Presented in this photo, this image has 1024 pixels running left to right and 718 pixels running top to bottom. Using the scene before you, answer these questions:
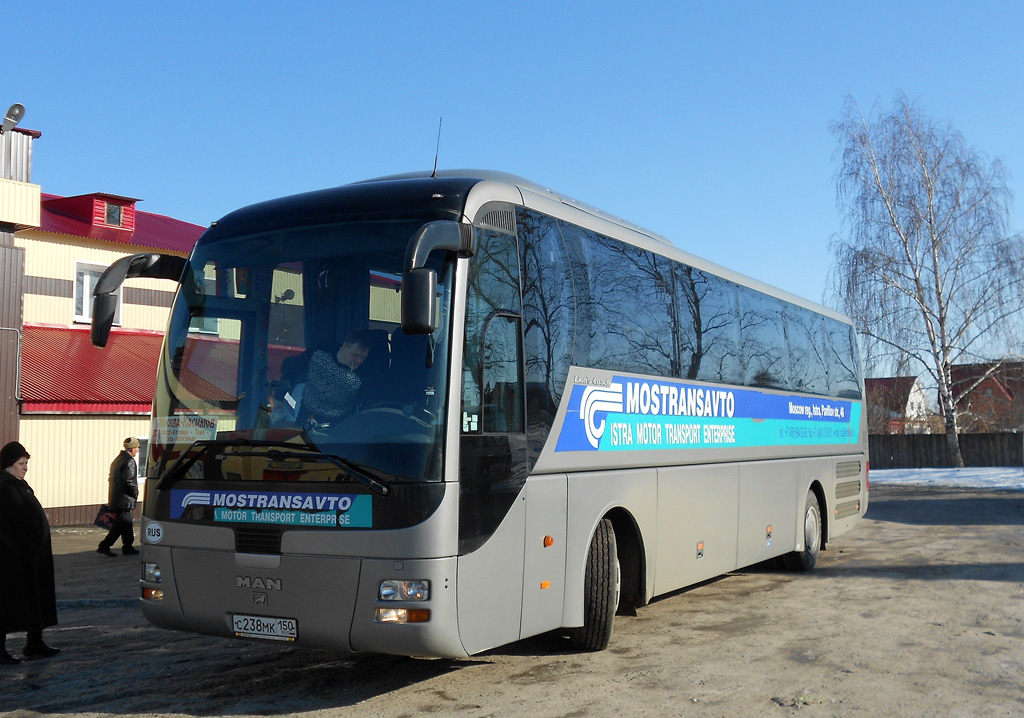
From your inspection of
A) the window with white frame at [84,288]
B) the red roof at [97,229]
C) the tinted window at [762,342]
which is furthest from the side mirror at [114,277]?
the window with white frame at [84,288]

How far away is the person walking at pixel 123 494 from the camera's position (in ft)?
53.1

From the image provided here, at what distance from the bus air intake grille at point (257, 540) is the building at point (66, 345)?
1711 cm

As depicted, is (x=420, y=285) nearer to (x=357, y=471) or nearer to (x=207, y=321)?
(x=357, y=471)

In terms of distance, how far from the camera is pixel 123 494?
16.2 meters

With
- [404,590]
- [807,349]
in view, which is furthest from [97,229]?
[404,590]

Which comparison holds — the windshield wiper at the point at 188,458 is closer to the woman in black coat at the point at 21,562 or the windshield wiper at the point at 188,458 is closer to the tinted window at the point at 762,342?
the woman in black coat at the point at 21,562

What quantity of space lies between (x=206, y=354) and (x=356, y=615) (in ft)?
6.91

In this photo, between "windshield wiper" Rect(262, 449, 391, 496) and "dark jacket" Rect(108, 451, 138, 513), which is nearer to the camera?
"windshield wiper" Rect(262, 449, 391, 496)

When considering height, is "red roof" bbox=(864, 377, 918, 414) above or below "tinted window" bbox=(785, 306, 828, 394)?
above

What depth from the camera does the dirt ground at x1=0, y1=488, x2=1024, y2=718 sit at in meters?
6.44

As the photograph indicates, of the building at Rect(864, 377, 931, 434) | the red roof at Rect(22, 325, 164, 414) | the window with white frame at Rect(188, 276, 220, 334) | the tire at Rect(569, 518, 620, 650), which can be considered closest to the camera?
the window with white frame at Rect(188, 276, 220, 334)

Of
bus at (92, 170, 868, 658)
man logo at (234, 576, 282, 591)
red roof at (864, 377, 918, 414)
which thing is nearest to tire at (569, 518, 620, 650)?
bus at (92, 170, 868, 658)

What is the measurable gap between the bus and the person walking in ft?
32.1

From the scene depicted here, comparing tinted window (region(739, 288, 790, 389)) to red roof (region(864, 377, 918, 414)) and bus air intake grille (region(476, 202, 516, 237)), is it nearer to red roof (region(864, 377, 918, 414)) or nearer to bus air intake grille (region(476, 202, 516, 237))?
bus air intake grille (region(476, 202, 516, 237))
